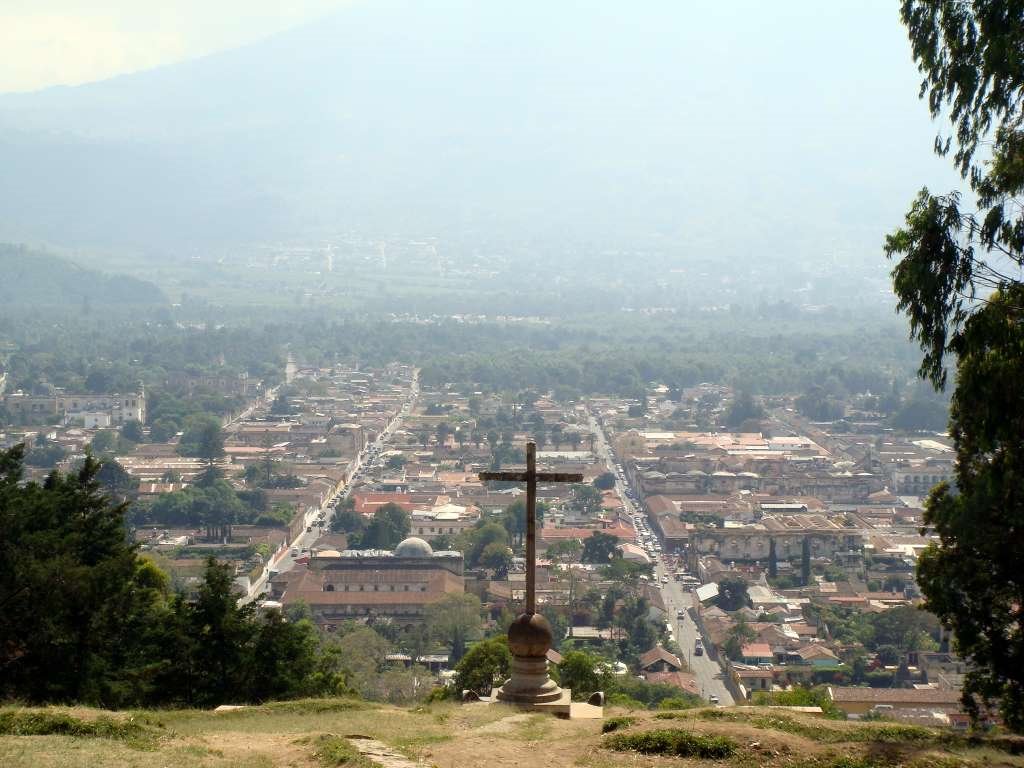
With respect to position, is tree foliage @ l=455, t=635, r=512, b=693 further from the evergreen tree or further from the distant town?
the evergreen tree

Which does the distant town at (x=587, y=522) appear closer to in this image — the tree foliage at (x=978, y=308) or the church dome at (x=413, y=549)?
the church dome at (x=413, y=549)

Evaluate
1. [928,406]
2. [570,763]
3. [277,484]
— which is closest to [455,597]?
[277,484]

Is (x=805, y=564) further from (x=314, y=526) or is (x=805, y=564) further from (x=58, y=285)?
(x=58, y=285)

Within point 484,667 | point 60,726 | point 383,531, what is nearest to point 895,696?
point 484,667

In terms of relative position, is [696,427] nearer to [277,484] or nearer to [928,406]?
[928,406]

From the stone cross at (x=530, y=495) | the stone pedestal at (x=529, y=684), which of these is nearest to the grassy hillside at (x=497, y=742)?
the stone pedestal at (x=529, y=684)
